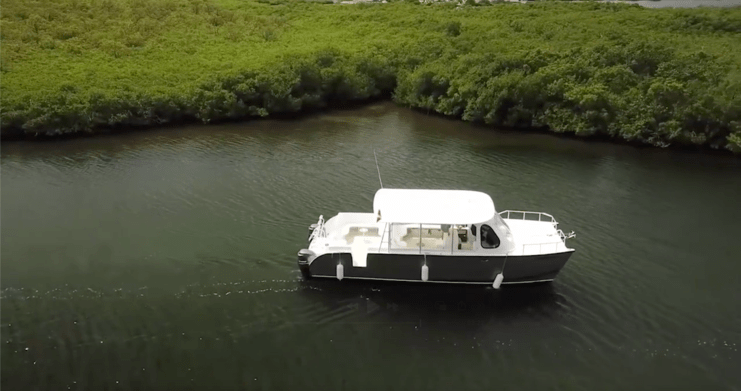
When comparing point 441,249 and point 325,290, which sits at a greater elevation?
point 441,249

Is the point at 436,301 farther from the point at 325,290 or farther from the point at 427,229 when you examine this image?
the point at 325,290

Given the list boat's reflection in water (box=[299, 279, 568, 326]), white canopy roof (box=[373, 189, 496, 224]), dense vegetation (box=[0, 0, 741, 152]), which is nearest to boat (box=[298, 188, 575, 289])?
white canopy roof (box=[373, 189, 496, 224])

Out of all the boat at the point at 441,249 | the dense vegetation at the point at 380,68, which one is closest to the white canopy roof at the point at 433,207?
the boat at the point at 441,249

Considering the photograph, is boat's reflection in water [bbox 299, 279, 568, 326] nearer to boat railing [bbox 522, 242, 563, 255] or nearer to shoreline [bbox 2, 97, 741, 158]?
boat railing [bbox 522, 242, 563, 255]

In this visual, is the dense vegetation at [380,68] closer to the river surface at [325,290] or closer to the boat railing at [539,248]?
the river surface at [325,290]

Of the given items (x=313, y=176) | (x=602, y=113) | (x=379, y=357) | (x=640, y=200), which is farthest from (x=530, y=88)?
(x=379, y=357)

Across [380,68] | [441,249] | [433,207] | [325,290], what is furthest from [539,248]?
[380,68]

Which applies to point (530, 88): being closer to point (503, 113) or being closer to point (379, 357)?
point (503, 113)
